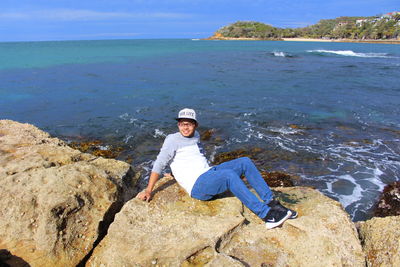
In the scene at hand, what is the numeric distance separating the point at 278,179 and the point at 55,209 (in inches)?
273

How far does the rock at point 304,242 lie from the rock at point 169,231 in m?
0.29

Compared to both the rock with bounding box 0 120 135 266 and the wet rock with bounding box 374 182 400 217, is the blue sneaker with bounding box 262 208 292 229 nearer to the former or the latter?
the rock with bounding box 0 120 135 266

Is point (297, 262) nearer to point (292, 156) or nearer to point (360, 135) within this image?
point (292, 156)

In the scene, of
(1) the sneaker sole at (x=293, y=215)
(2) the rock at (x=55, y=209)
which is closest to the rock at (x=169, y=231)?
(2) the rock at (x=55, y=209)

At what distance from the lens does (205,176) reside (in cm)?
523

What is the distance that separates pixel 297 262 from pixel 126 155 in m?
9.04

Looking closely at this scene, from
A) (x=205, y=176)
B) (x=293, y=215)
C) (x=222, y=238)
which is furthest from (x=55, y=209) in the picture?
(x=293, y=215)

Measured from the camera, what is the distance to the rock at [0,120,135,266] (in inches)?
184

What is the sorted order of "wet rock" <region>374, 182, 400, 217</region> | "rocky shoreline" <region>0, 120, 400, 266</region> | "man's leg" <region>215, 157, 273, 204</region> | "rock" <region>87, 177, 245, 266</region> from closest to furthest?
1. "rock" <region>87, 177, 245, 266</region>
2. "rocky shoreline" <region>0, 120, 400, 266</region>
3. "man's leg" <region>215, 157, 273, 204</region>
4. "wet rock" <region>374, 182, 400, 217</region>

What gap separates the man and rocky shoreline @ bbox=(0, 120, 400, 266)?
0.72 ft

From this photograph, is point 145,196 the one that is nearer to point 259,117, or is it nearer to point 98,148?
point 98,148

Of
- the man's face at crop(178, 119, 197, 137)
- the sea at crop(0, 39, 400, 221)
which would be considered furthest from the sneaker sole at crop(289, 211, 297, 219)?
the sea at crop(0, 39, 400, 221)

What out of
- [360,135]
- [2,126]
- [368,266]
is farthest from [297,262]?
[360,135]

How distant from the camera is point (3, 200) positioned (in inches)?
197
